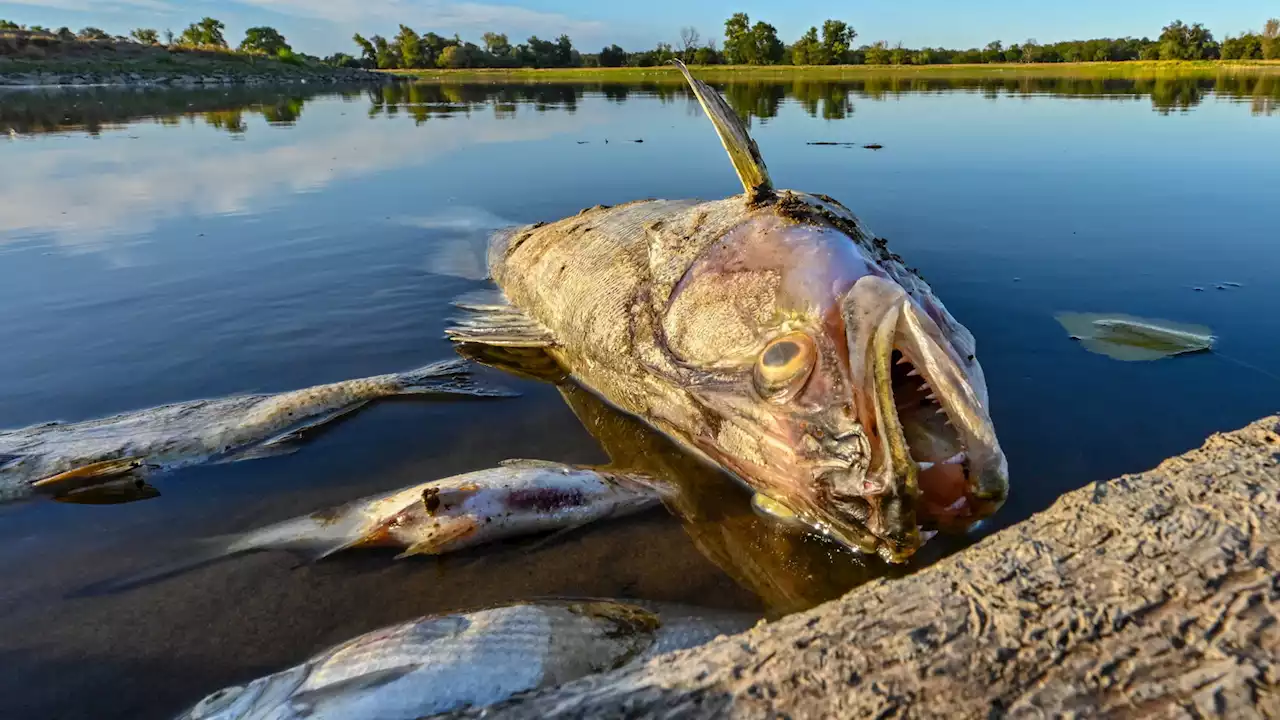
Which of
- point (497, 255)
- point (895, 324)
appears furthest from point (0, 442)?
point (895, 324)

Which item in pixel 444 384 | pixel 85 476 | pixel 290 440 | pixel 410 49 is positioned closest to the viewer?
pixel 85 476

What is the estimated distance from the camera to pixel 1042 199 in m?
9.24

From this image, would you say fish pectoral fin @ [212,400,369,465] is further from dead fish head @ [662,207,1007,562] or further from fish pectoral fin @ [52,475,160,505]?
dead fish head @ [662,207,1007,562]

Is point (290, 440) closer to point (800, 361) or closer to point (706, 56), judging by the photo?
point (800, 361)

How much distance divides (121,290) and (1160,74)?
61.0 metres

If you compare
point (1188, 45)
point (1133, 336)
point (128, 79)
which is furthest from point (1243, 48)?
point (128, 79)

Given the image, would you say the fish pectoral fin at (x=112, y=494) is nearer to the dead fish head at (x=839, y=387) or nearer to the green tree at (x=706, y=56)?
the dead fish head at (x=839, y=387)

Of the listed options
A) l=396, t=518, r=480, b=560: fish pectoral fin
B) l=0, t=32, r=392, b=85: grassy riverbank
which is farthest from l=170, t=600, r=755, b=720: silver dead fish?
l=0, t=32, r=392, b=85: grassy riverbank

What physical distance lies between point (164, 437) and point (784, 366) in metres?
3.50

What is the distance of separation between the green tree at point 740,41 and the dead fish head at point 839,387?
3301 inches

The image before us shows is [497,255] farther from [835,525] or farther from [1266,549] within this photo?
[1266,549]

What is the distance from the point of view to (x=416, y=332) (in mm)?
5914

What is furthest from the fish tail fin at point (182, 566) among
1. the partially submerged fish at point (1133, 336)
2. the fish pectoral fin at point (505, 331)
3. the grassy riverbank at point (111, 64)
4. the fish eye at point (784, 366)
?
the grassy riverbank at point (111, 64)

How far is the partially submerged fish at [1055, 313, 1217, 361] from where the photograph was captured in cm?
464
